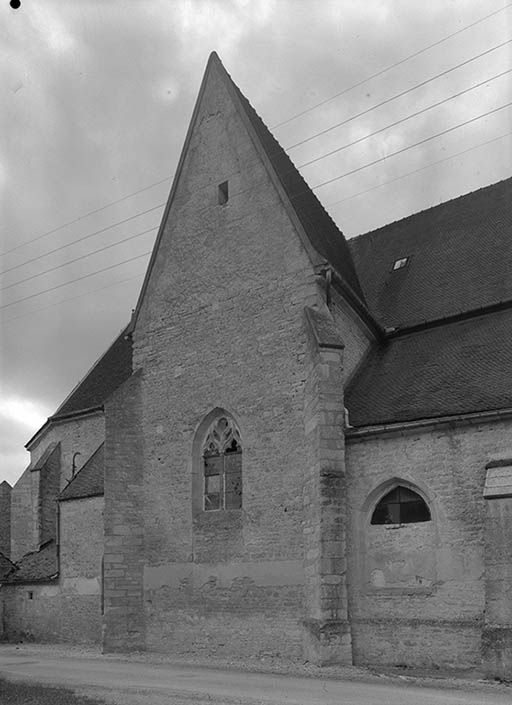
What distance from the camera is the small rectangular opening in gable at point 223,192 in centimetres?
2008

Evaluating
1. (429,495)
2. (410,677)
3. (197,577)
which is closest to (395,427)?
(429,495)

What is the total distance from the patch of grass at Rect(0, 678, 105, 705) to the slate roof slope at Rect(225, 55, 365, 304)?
10.2 m

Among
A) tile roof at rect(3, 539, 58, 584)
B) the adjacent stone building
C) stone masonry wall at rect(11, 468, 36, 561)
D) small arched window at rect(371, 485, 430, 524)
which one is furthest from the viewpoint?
stone masonry wall at rect(11, 468, 36, 561)

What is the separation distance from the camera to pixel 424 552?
15414 millimetres

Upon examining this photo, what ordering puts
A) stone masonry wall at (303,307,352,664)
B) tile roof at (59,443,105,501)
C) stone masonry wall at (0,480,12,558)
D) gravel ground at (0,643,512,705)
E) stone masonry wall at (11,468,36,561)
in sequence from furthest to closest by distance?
stone masonry wall at (0,480,12,558), stone masonry wall at (11,468,36,561), tile roof at (59,443,105,501), stone masonry wall at (303,307,352,664), gravel ground at (0,643,512,705)

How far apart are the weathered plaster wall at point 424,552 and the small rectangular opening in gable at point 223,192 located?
6907 millimetres

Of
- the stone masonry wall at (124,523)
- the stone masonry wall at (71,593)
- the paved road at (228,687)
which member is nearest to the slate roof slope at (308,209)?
the stone masonry wall at (124,523)

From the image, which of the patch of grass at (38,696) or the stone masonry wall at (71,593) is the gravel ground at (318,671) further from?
the stone masonry wall at (71,593)

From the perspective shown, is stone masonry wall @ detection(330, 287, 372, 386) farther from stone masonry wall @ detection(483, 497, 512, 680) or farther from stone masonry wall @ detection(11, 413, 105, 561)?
stone masonry wall @ detection(11, 413, 105, 561)

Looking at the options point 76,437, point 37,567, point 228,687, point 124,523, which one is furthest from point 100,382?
point 228,687

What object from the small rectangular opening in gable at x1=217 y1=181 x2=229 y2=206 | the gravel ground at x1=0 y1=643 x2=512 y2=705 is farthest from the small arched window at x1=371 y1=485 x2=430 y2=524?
A: the small rectangular opening in gable at x1=217 y1=181 x2=229 y2=206

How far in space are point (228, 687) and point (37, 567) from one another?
14831 millimetres

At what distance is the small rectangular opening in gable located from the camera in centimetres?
2008

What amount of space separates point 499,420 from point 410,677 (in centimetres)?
454
